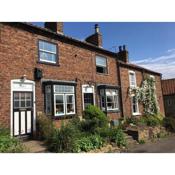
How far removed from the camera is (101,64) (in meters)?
18.9

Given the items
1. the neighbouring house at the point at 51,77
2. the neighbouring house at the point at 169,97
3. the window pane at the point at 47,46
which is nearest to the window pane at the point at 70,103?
the neighbouring house at the point at 51,77

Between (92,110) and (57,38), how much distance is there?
5.60 metres

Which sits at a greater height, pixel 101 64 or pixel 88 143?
pixel 101 64

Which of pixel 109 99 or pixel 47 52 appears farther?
pixel 109 99

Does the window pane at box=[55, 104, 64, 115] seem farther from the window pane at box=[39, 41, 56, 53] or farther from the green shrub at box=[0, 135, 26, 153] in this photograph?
the green shrub at box=[0, 135, 26, 153]

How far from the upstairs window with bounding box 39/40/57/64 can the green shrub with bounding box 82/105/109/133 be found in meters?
4.30

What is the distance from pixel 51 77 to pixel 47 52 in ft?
5.35

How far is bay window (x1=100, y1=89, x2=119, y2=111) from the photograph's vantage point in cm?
1791

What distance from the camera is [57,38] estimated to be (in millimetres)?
14695

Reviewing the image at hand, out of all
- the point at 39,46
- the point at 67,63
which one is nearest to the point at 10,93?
the point at 39,46

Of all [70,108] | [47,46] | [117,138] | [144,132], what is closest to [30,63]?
[47,46]

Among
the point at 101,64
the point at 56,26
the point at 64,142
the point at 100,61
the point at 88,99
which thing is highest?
the point at 56,26

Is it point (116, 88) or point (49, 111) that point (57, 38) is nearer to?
point (49, 111)

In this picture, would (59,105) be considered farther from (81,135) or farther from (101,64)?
(101,64)
